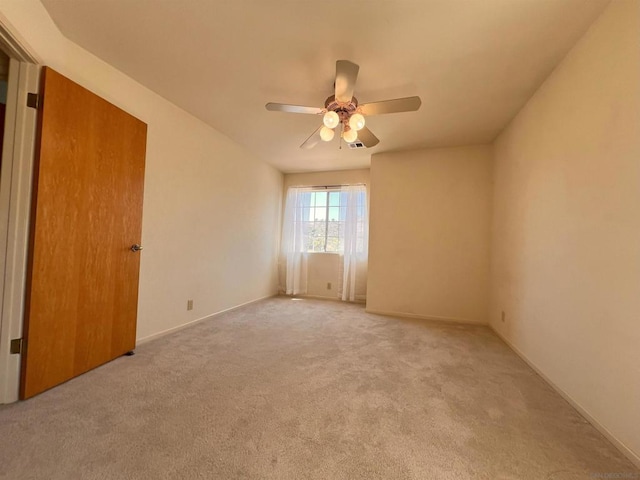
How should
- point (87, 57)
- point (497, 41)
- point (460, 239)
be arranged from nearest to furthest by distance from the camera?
point (497, 41) → point (87, 57) → point (460, 239)

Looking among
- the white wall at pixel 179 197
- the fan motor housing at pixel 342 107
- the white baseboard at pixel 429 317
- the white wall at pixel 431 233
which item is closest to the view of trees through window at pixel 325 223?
the white wall at pixel 431 233

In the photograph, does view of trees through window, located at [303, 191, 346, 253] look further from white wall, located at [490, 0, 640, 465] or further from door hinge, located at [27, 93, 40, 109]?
door hinge, located at [27, 93, 40, 109]

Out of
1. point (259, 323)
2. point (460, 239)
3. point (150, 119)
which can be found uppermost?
point (150, 119)

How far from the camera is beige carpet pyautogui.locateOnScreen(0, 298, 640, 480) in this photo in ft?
3.73

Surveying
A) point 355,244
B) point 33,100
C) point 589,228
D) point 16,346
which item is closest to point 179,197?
point 33,100

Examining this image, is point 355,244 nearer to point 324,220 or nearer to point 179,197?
point 324,220

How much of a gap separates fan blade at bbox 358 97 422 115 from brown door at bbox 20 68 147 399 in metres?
2.00

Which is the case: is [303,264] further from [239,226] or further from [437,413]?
[437,413]

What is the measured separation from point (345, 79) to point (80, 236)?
2.17m

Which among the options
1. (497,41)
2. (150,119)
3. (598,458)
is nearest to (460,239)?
(497,41)

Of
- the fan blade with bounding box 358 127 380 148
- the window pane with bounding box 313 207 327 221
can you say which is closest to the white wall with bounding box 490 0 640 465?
the fan blade with bounding box 358 127 380 148

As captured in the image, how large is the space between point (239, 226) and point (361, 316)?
7.37 feet

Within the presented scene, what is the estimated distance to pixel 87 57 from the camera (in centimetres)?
197

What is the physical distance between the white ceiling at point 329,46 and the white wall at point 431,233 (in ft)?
3.20
